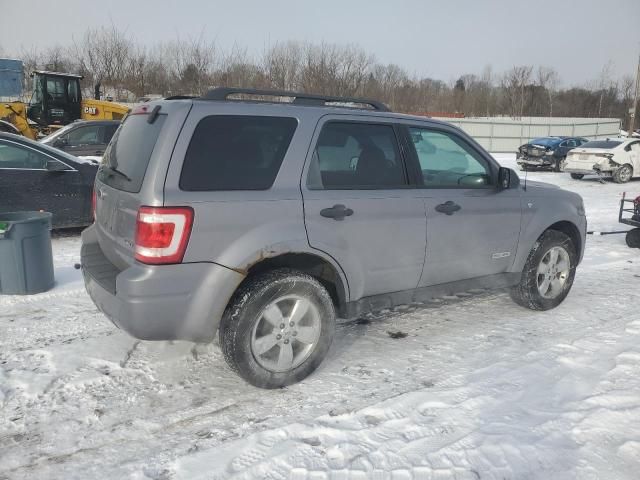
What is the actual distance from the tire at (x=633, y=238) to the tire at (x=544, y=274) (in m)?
3.40

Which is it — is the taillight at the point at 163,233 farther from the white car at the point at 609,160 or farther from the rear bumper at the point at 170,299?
the white car at the point at 609,160

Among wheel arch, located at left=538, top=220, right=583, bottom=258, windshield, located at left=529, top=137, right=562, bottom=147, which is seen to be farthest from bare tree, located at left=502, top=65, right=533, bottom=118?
wheel arch, located at left=538, top=220, right=583, bottom=258

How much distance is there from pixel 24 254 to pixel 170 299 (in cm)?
288

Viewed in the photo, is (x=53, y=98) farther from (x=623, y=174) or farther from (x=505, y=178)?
(x=623, y=174)

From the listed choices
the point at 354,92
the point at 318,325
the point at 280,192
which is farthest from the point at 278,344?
the point at 354,92

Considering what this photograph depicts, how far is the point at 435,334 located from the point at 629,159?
1599 cm

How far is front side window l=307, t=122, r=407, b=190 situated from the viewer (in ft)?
11.4

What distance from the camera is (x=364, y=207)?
3.59 metres

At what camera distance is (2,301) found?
4.94 metres

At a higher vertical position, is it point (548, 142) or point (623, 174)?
point (548, 142)

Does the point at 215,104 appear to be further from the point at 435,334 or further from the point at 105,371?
the point at 435,334

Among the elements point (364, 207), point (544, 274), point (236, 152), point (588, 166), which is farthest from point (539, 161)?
point (236, 152)

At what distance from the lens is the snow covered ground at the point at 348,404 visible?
2693 mm

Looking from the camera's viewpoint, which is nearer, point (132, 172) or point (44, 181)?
point (132, 172)
